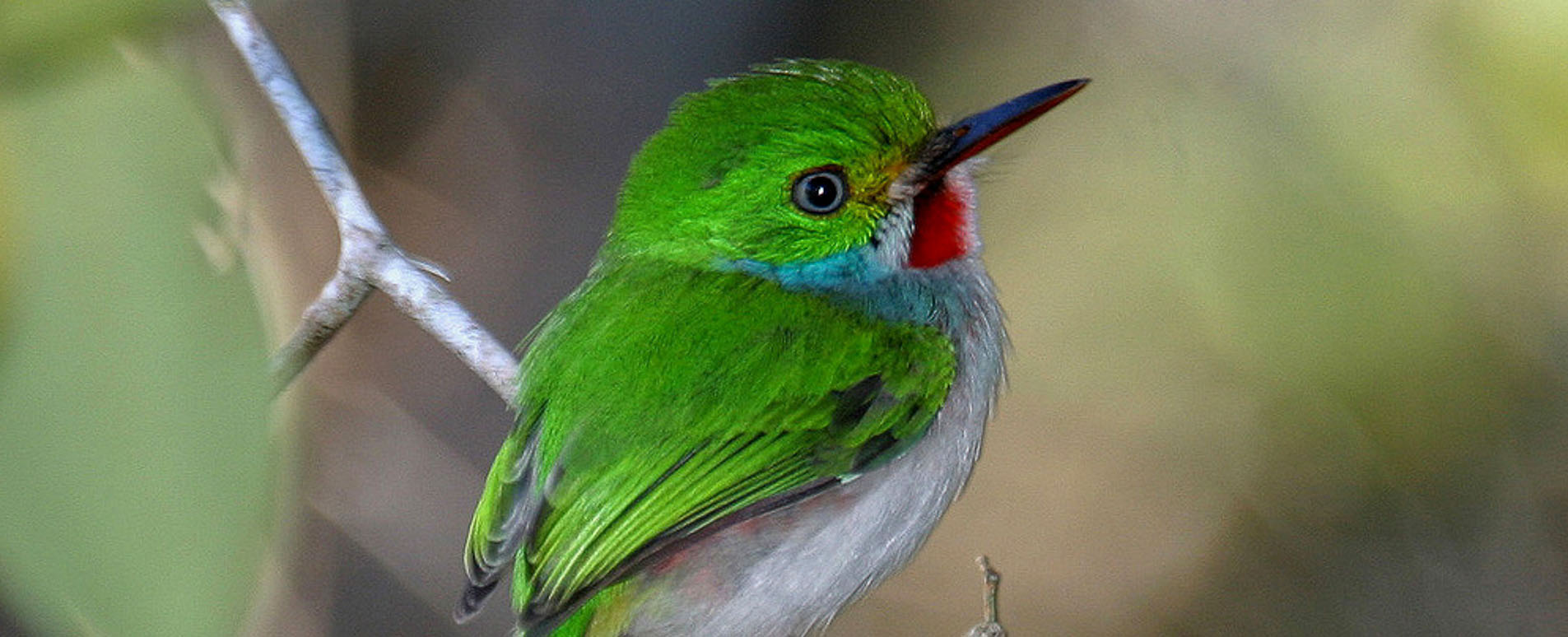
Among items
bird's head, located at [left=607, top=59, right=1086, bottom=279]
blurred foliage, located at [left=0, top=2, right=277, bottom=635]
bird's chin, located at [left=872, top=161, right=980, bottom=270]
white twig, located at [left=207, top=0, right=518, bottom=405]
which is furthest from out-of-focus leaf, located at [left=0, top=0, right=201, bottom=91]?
bird's chin, located at [left=872, top=161, right=980, bottom=270]

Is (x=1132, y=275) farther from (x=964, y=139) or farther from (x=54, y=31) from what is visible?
(x=54, y=31)

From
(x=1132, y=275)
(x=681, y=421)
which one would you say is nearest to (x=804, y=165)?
(x=681, y=421)

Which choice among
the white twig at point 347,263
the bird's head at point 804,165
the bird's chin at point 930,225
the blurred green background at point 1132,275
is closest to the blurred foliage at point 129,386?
the blurred green background at point 1132,275

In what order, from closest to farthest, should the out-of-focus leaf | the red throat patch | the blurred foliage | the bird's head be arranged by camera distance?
the blurred foliage
the out-of-focus leaf
the bird's head
the red throat patch

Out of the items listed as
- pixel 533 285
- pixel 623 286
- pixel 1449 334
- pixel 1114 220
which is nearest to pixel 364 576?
pixel 533 285

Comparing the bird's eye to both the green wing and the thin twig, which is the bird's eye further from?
the thin twig

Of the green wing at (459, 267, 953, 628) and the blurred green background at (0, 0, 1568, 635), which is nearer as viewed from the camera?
the green wing at (459, 267, 953, 628)
